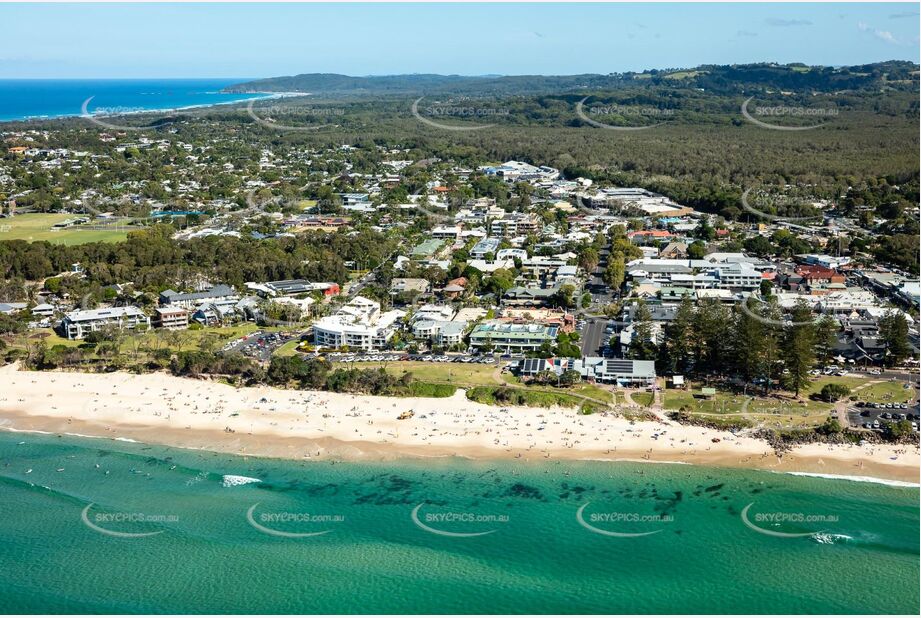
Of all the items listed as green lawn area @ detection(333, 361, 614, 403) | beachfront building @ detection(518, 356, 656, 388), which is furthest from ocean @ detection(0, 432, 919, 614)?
beachfront building @ detection(518, 356, 656, 388)

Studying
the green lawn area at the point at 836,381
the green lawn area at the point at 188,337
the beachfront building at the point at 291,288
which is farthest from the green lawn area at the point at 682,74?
the green lawn area at the point at 188,337

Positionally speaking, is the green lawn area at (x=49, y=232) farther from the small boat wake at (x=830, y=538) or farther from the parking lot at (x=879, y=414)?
the small boat wake at (x=830, y=538)

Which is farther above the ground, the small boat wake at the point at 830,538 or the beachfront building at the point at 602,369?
the beachfront building at the point at 602,369

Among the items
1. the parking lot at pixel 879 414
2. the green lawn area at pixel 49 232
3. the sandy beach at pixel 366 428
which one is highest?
the green lawn area at pixel 49 232

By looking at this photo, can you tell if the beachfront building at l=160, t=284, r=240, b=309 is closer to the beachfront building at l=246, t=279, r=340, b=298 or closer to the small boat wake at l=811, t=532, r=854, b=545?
the beachfront building at l=246, t=279, r=340, b=298

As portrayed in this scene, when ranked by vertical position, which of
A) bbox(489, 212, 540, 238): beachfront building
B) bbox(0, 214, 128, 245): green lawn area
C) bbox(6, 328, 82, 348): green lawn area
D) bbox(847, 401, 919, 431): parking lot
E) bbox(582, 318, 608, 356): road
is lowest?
bbox(6, 328, 82, 348): green lawn area

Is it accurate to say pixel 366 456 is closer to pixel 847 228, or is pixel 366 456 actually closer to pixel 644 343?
pixel 644 343
